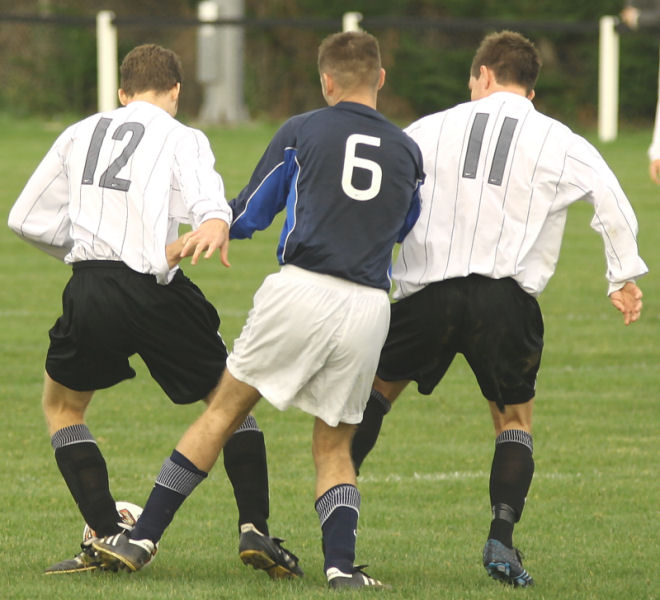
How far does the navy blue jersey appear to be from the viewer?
192 inches

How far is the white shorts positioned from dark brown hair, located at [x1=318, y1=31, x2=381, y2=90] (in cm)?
68

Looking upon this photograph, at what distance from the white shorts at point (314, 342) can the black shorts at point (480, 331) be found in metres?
0.38

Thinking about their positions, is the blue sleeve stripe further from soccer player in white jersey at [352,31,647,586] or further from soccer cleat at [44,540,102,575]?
soccer cleat at [44,540,102,575]

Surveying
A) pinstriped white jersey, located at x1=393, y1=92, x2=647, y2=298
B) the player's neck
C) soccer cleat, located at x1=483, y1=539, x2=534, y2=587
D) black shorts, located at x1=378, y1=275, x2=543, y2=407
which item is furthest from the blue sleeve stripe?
soccer cleat, located at x1=483, y1=539, x2=534, y2=587

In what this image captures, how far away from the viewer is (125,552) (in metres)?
5.01

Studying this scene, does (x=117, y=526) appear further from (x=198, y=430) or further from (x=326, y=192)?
(x=326, y=192)

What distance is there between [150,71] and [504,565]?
2183 mm

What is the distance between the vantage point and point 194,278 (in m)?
14.0

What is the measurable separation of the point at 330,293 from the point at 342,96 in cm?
69

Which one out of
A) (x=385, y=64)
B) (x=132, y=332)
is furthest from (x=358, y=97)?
(x=385, y=64)

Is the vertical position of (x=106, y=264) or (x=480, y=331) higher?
(x=106, y=264)

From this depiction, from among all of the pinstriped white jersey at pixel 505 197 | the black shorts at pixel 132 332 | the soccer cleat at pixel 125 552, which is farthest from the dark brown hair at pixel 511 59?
the soccer cleat at pixel 125 552

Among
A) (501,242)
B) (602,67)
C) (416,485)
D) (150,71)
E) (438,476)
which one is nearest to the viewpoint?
(501,242)

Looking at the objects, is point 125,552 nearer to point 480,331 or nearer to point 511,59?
point 480,331
